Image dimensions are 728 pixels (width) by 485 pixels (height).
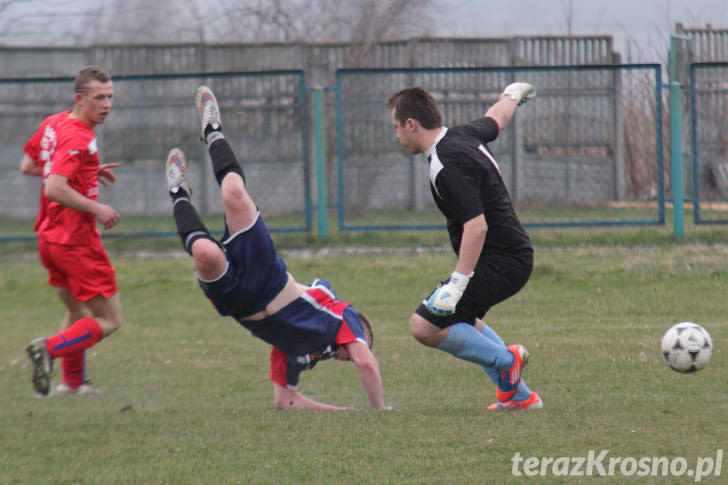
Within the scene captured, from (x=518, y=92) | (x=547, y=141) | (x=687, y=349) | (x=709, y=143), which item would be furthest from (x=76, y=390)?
(x=709, y=143)

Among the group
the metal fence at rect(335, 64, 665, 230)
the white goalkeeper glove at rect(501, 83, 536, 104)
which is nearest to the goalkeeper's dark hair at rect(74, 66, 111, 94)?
the white goalkeeper glove at rect(501, 83, 536, 104)

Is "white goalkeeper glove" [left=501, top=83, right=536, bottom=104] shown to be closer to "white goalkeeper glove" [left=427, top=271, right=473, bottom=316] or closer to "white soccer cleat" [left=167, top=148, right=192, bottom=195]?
"white goalkeeper glove" [left=427, top=271, right=473, bottom=316]

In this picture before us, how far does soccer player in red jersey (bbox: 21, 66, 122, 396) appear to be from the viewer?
234 inches

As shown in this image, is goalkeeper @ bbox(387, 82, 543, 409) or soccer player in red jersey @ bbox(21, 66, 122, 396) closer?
goalkeeper @ bbox(387, 82, 543, 409)

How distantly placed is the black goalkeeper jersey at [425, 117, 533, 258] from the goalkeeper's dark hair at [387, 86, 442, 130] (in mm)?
94

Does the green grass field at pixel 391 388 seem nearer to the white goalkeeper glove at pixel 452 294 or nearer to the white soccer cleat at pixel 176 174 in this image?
the white goalkeeper glove at pixel 452 294

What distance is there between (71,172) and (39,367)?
1.29 meters

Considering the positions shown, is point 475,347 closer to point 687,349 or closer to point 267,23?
point 687,349

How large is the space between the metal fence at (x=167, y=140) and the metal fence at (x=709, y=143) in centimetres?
518

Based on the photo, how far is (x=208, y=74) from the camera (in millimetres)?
12234

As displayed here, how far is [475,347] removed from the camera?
509cm

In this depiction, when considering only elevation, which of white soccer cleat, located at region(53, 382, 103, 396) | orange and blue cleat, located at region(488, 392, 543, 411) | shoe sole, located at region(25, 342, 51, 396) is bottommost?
white soccer cleat, located at region(53, 382, 103, 396)

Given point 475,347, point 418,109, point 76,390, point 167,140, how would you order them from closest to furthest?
point 418,109 → point 475,347 → point 76,390 → point 167,140

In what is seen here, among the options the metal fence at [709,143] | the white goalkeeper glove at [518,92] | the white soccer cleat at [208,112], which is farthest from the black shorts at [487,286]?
the metal fence at [709,143]
